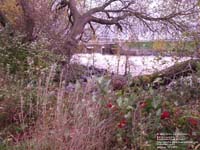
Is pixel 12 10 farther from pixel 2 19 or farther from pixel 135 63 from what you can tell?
pixel 135 63

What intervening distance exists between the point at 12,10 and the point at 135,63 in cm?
418

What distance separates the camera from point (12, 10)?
29.9 feet

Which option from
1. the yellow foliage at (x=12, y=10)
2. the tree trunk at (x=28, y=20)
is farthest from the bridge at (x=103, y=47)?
the yellow foliage at (x=12, y=10)

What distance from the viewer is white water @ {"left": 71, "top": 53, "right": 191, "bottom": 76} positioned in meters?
5.73

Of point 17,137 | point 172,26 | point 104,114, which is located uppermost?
point 172,26

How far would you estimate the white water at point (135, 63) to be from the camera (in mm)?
5730

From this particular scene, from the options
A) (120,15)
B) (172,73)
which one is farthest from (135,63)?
(120,15)

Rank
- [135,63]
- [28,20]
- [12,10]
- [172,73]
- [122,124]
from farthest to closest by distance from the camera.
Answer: [12,10], [28,20], [135,63], [172,73], [122,124]

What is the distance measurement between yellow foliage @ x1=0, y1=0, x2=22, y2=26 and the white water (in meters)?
2.47

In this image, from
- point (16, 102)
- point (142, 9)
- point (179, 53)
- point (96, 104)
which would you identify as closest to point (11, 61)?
point (16, 102)

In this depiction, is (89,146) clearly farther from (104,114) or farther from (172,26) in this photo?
(172,26)

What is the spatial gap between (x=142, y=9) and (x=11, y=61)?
4782 mm

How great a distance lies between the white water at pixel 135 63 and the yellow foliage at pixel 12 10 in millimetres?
2466

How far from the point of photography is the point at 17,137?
3590 mm
